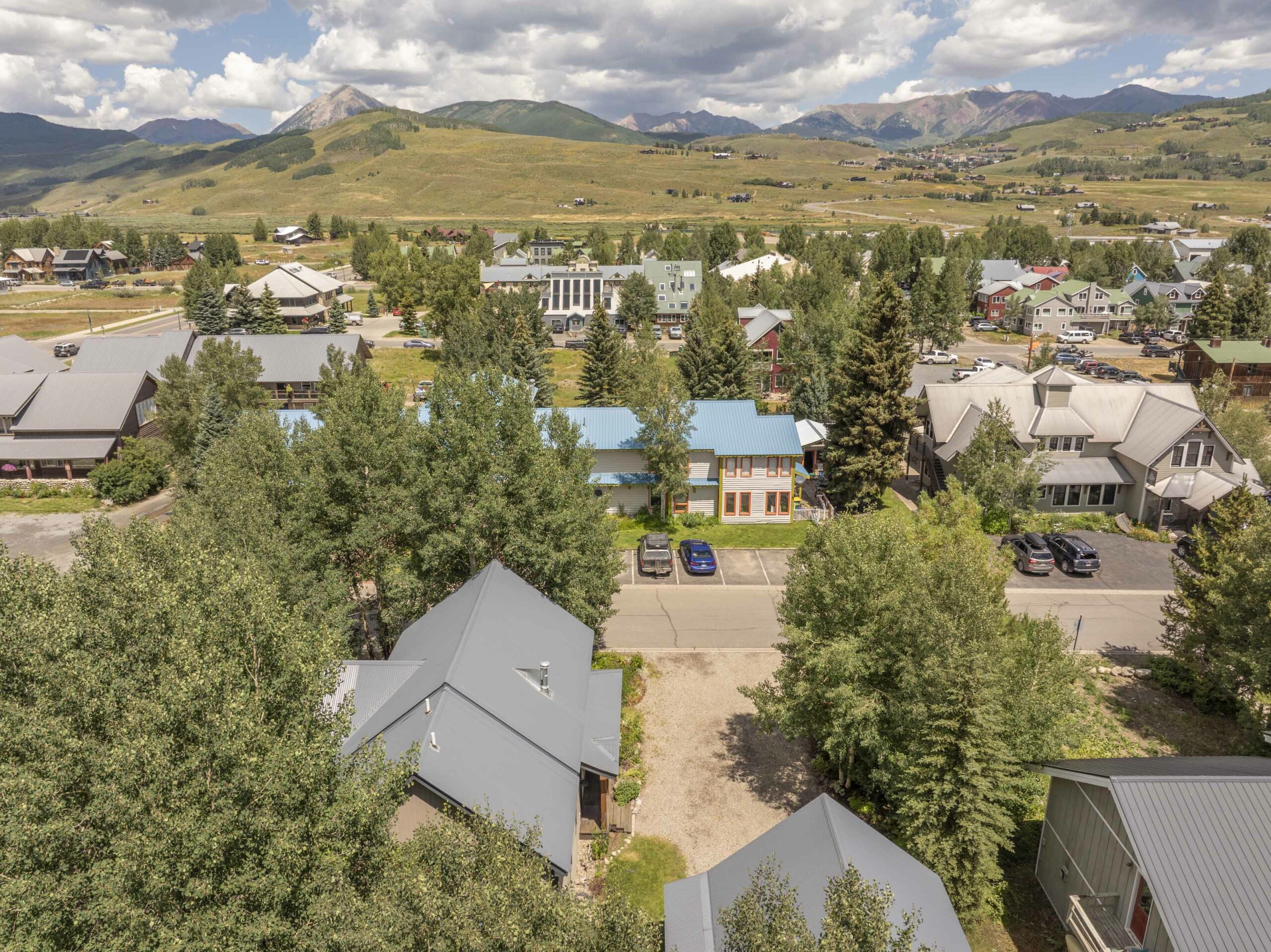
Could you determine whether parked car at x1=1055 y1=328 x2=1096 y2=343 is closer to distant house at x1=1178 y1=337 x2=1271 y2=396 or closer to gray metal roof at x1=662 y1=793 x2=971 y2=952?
distant house at x1=1178 y1=337 x2=1271 y2=396

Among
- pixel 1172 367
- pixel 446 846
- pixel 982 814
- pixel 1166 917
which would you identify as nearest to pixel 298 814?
pixel 446 846

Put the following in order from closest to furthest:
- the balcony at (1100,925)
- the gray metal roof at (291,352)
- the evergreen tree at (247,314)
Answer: the balcony at (1100,925)
the gray metal roof at (291,352)
the evergreen tree at (247,314)

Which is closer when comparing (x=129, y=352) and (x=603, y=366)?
(x=129, y=352)

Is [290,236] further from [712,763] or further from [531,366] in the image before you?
[712,763]

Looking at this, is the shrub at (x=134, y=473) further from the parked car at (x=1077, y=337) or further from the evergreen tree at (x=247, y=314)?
the parked car at (x=1077, y=337)

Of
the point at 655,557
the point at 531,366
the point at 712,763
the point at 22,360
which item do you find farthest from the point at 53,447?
the point at 712,763

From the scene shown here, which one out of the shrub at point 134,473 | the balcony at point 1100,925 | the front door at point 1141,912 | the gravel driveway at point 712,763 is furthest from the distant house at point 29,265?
the front door at point 1141,912

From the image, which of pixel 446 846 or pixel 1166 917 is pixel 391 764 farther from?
pixel 1166 917
